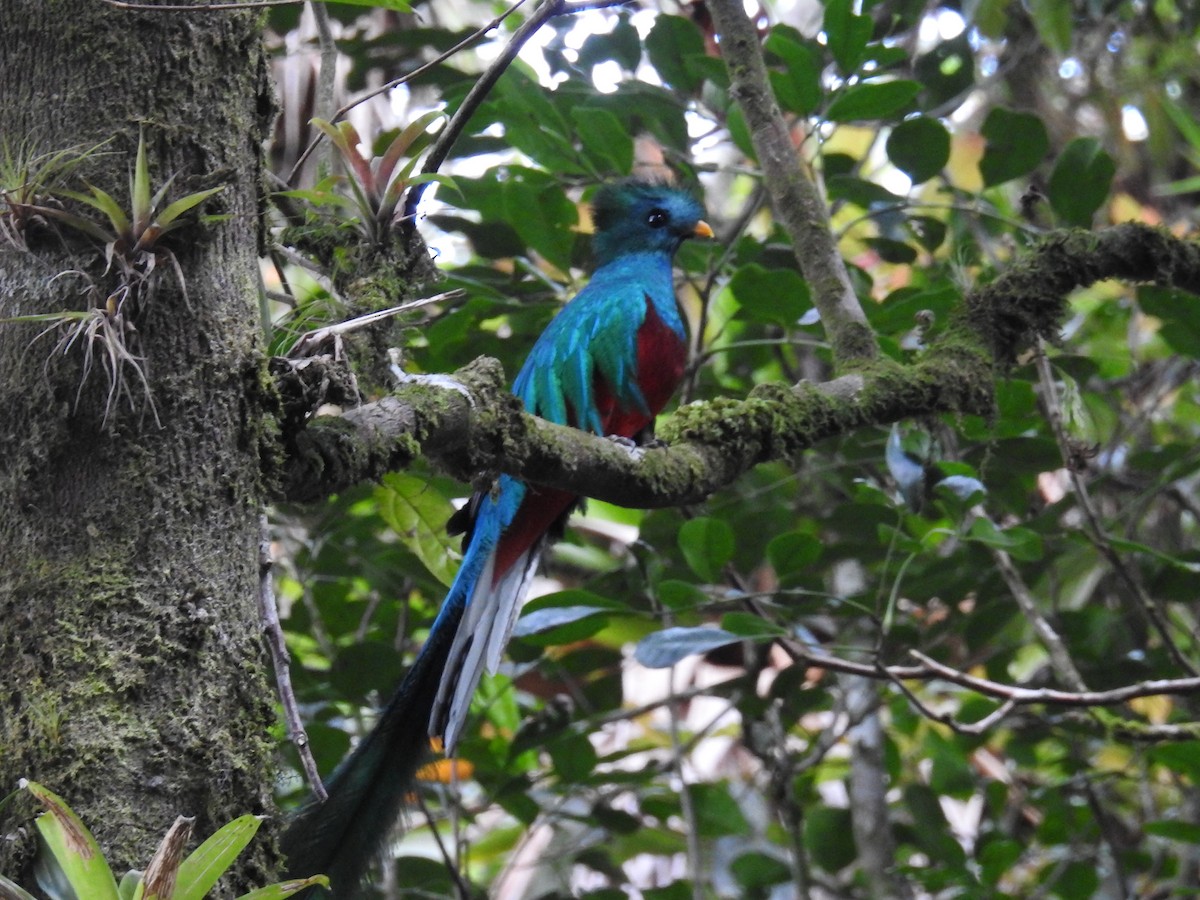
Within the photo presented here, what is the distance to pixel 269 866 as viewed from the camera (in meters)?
1.08

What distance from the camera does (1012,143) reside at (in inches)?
108

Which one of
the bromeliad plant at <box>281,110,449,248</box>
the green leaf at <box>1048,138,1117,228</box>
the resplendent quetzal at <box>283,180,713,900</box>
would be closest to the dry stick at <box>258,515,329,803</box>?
the bromeliad plant at <box>281,110,449,248</box>

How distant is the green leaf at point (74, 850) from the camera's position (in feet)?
2.74

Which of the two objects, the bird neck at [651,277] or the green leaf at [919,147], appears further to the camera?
the bird neck at [651,277]

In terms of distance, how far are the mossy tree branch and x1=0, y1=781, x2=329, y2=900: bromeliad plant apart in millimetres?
432

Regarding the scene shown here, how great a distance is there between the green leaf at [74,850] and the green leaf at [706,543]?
164 centimetres

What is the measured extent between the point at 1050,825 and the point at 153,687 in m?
2.75

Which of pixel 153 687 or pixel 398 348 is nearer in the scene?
pixel 153 687

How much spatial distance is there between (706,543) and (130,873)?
1654 mm

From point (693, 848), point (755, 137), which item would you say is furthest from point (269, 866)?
point (693, 848)

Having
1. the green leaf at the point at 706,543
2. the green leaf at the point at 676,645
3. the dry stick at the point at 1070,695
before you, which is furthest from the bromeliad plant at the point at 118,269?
the dry stick at the point at 1070,695

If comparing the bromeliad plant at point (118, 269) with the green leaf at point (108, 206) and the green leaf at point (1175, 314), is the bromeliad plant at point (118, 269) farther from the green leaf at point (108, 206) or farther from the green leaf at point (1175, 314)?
the green leaf at point (1175, 314)

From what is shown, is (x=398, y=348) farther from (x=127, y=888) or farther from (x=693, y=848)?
(x=693, y=848)

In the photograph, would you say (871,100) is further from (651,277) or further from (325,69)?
(325,69)
